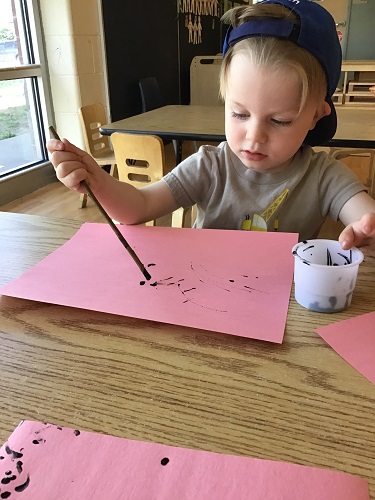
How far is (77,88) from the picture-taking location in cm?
327

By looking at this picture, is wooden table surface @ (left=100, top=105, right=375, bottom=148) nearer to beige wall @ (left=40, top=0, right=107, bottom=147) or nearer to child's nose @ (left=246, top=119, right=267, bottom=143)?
beige wall @ (left=40, top=0, right=107, bottom=147)

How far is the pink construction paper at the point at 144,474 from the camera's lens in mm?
325

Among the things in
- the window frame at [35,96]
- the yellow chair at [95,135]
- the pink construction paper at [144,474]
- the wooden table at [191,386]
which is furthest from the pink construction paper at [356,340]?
the window frame at [35,96]

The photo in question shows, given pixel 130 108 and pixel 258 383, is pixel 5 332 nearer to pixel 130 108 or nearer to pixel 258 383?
pixel 258 383

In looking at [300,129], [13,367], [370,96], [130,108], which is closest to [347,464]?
[13,367]

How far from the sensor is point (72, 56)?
3.18 meters

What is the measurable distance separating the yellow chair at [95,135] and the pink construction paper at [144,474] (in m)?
2.42

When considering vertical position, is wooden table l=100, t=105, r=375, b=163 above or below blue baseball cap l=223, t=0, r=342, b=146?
below

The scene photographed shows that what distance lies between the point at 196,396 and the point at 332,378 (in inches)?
5.2

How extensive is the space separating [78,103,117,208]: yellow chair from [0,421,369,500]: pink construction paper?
7.95ft

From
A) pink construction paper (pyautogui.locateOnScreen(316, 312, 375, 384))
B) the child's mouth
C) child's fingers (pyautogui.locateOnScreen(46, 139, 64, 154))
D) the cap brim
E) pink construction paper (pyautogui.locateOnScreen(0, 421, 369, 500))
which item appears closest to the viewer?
pink construction paper (pyautogui.locateOnScreen(0, 421, 369, 500))

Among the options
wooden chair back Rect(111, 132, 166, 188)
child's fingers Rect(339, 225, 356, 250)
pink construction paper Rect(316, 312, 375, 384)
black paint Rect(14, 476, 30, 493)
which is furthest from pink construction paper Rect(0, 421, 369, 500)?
wooden chair back Rect(111, 132, 166, 188)

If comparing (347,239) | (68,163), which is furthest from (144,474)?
(68,163)

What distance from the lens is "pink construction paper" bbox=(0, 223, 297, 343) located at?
1.78 ft
